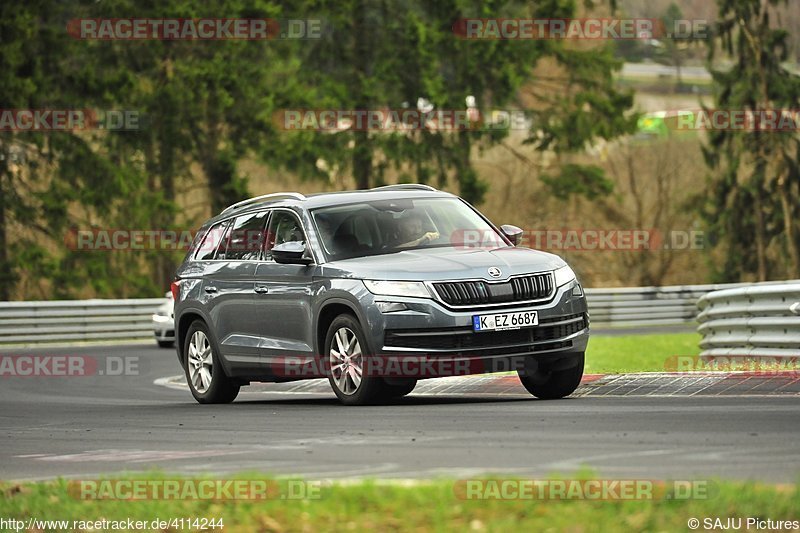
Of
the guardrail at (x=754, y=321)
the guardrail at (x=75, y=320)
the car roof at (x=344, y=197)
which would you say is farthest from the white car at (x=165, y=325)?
the car roof at (x=344, y=197)

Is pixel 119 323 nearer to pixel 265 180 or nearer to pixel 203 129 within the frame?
pixel 203 129

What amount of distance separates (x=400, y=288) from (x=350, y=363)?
0.85 m

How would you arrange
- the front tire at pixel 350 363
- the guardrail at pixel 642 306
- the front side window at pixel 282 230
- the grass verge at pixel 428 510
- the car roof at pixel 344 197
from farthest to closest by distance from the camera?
the guardrail at pixel 642 306
the car roof at pixel 344 197
the front side window at pixel 282 230
the front tire at pixel 350 363
the grass verge at pixel 428 510

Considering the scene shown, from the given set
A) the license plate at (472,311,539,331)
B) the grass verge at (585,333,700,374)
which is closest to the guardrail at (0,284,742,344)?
the grass verge at (585,333,700,374)

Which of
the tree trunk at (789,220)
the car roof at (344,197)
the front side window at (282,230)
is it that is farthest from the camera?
the tree trunk at (789,220)

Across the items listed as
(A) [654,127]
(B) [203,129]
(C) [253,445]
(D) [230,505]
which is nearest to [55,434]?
(C) [253,445]

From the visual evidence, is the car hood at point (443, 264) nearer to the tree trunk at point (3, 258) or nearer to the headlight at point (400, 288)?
the headlight at point (400, 288)

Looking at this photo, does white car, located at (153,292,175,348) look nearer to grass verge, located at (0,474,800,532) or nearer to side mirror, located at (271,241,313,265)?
side mirror, located at (271,241,313,265)

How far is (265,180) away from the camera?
59656 mm

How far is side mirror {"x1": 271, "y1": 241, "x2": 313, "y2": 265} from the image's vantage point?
14.0 m

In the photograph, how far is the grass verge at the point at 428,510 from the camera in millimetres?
6637

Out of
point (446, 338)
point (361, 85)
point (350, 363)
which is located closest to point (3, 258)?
point (361, 85)

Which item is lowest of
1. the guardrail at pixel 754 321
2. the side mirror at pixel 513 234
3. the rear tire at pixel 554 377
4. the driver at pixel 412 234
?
the guardrail at pixel 754 321

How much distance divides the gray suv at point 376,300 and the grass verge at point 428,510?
5.14 meters
